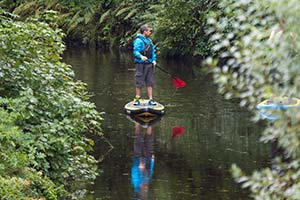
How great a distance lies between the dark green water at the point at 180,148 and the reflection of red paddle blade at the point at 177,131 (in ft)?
0.30

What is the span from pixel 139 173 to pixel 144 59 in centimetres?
547

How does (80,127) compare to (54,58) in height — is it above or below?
below

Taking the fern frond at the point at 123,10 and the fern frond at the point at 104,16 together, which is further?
the fern frond at the point at 104,16

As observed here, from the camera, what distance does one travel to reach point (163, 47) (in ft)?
105

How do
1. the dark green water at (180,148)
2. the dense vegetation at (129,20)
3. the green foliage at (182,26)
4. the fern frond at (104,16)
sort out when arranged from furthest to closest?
1. the fern frond at (104,16)
2. the dense vegetation at (129,20)
3. the green foliage at (182,26)
4. the dark green water at (180,148)

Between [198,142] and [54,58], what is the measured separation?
10.8 ft

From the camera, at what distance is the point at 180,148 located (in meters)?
13.4

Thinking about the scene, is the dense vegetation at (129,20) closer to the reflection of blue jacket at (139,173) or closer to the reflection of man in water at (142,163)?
the reflection of man in water at (142,163)

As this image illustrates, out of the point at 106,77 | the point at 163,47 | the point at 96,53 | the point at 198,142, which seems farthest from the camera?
the point at 96,53

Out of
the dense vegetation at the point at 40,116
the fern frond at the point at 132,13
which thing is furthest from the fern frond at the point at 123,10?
the dense vegetation at the point at 40,116

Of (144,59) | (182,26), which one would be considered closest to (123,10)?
(182,26)

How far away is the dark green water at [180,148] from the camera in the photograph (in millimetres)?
10617

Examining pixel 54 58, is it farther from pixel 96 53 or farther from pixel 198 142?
pixel 96 53

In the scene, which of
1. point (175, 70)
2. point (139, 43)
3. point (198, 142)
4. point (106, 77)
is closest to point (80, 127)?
point (198, 142)
